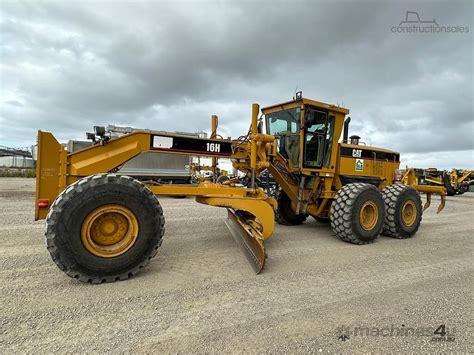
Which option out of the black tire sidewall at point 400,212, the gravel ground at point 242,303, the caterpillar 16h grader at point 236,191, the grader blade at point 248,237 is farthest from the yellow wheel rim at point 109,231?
the black tire sidewall at point 400,212

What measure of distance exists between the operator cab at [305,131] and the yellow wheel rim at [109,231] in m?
3.66

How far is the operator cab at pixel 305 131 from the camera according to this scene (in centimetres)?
583

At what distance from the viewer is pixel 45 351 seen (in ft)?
6.93

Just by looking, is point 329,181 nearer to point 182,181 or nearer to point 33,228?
point 33,228

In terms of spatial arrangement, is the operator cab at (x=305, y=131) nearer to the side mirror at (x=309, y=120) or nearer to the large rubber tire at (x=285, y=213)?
the side mirror at (x=309, y=120)

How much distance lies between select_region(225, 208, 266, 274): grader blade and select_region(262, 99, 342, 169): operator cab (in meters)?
1.70

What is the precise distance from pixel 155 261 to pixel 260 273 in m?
1.48

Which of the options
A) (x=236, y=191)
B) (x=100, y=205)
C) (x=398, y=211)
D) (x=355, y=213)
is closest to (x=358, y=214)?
(x=355, y=213)

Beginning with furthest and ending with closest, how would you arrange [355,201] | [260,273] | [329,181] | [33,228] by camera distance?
[329,181], [33,228], [355,201], [260,273]

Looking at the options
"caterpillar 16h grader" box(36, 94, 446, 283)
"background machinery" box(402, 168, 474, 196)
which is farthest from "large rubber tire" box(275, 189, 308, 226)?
"background machinery" box(402, 168, 474, 196)

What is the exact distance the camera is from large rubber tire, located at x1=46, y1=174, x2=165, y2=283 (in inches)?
121

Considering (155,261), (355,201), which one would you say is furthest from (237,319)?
(355,201)

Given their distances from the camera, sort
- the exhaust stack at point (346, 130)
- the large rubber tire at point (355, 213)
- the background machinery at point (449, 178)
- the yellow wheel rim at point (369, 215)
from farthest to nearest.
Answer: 1. the background machinery at point (449, 178)
2. the exhaust stack at point (346, 130)
3. the yellow wheel rim at point (369, 215)
4. the large rubber tire at point (355, 213)

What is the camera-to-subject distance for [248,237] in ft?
14.3
